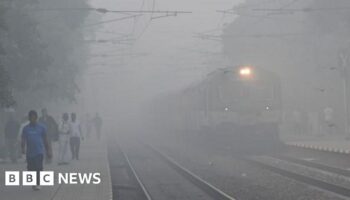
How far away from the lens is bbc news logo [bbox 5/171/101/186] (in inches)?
666

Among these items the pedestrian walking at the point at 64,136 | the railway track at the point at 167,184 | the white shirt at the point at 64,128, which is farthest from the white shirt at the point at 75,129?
the railway track at the point at 167,184

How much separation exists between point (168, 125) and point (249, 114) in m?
23.0

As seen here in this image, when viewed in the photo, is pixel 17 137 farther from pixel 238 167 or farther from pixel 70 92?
pixel 70 92

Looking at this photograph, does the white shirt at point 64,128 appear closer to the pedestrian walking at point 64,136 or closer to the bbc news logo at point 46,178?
the pedestrian walking at point 64,136

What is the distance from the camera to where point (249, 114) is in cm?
3123

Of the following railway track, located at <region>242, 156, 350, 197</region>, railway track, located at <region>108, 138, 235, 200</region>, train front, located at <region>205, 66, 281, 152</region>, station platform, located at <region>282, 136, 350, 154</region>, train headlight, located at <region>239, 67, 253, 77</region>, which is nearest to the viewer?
railway track, located at <region>242, 156, 350, 197</region>

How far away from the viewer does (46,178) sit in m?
18.4

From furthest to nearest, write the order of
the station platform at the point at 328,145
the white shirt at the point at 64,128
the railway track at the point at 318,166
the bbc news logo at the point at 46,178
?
the station platform at the point at 328,145, the white shirt at the point at 64,128, the railway track at the point at 318,166, the bbc news logo at the point at 46,178

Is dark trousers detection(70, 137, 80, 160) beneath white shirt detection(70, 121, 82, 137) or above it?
beneath

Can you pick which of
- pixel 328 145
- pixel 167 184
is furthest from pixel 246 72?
pixel 167 184

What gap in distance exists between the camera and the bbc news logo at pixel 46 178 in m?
16.9

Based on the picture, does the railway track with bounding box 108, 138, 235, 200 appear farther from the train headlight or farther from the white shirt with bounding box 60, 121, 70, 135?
the train headlight

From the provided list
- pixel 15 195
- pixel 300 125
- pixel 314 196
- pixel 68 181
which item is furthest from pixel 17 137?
pixel 300 125

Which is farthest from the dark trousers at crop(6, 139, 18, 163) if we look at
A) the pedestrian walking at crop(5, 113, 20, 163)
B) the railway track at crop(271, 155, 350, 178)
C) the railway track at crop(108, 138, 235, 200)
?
the railway track at crop(271, 155, 350, 178)
